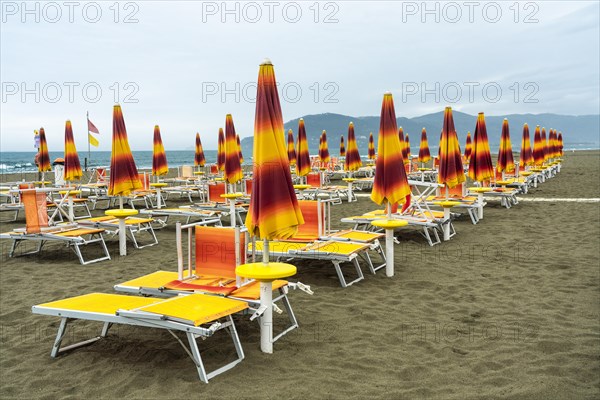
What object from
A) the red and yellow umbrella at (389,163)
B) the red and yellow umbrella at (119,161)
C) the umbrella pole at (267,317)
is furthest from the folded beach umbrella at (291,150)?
the umbrella pole at (267,317)

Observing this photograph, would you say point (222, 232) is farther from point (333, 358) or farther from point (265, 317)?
point (333, 358)

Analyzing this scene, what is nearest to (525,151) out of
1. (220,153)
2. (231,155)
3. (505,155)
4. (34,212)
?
(505,155)

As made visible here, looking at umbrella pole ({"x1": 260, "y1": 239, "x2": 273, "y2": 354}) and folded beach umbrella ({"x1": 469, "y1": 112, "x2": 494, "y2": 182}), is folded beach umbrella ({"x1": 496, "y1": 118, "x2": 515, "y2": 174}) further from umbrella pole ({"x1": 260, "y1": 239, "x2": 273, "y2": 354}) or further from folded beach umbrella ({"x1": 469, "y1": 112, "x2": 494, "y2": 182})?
umbrella pole ({"x1": 260, "y1": 239, "x2": 273, "y2": 354})

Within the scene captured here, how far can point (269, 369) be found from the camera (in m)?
3.51

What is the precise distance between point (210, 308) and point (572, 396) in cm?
247

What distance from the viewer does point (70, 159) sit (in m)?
10.3

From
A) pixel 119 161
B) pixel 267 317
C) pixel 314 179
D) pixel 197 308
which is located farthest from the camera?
pixel 314 179

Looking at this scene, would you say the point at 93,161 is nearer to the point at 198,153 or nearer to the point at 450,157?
the point at 198,153

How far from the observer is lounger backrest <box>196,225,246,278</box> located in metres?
4.59

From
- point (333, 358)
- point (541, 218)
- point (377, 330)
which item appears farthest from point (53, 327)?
point (541, 218)

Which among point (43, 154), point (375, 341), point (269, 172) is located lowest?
point (375, 341)

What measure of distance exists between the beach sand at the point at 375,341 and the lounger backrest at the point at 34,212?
0.65 metres

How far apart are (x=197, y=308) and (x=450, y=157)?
6503 millimetres

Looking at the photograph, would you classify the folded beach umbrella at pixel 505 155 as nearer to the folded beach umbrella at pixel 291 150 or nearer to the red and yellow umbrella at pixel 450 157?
the red and yellow umbrella at pixel 450 157
